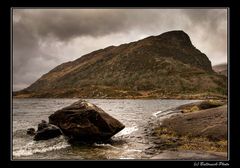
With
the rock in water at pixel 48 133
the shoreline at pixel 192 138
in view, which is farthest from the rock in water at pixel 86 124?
the shoreline at pixel 192 138

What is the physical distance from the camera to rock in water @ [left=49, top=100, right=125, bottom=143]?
2914 cm

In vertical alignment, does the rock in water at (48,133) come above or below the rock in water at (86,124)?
below

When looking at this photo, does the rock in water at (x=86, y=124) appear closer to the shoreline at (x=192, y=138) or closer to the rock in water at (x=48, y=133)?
the rock in water at (x=48, y=133)

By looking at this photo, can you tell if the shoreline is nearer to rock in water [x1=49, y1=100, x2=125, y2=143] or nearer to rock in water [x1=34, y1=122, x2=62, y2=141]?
rock in water [x1=49, y1=100, x2=125, y2=143]

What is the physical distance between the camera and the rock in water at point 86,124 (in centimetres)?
2914

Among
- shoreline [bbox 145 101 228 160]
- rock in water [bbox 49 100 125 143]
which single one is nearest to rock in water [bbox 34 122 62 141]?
rock in water [bbox 49 100 125 143]

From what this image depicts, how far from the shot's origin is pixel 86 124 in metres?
29.2

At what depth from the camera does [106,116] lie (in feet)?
102

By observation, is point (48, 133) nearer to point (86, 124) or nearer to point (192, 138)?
point (86, 124)
